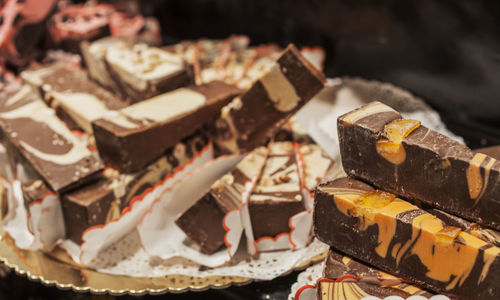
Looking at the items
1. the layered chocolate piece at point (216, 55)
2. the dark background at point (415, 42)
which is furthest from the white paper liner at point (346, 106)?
the layered chocolate piece at point (216, 55)

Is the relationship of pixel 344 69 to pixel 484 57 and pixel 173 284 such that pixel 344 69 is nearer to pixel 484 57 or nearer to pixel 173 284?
pixel 484 57

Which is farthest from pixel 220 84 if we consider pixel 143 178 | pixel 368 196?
pixel 368 196

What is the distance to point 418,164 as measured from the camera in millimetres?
1323

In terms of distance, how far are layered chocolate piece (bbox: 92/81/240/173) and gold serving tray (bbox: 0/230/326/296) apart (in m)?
0.38

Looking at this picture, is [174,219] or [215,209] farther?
[174,219]

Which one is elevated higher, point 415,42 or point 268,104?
point 415,42

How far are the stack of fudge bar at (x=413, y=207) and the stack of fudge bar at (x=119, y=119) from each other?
59cm

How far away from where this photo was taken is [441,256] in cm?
128

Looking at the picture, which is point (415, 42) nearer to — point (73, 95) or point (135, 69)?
point (135, 69)

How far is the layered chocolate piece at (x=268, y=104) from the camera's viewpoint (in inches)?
75.7

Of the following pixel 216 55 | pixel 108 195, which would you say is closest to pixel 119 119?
pixel 108 195

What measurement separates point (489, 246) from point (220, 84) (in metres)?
1.31

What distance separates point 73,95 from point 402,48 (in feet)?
4.88

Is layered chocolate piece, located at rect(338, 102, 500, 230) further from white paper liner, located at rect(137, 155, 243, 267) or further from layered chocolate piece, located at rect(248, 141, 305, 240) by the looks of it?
white paper liner, located at rect(137, 155, 243, 267)
